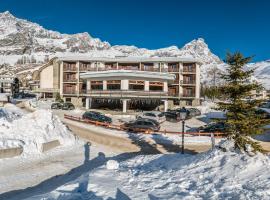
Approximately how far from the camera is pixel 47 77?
281 feet

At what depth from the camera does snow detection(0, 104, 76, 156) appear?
2458 cm

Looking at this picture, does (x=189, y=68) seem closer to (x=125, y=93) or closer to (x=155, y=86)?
(x=155, y=86)

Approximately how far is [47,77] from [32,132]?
61431 mm

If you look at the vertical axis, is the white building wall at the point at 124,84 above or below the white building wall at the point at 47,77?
below

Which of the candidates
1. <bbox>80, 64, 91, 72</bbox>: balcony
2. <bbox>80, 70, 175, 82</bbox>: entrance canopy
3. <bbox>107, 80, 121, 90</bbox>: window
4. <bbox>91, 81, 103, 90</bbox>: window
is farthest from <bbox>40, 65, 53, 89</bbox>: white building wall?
<bbox>107, 80, 121, 90</bbox>: window

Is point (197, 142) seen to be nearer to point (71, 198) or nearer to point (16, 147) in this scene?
point (16, 147)

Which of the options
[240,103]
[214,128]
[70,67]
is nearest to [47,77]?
[70,67]

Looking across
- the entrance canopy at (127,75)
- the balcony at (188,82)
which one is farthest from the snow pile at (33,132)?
the balcony at (188,82)

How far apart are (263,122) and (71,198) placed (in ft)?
43.4

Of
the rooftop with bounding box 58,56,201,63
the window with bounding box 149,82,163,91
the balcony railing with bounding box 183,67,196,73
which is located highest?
the rooftop with bounding box 58,56,201,63

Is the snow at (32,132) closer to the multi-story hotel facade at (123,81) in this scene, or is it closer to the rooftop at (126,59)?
the multi-story hotel facade at (123,81)

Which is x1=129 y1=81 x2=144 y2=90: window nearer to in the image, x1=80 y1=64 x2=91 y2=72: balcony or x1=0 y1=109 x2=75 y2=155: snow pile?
x1=80 y1=64 x2=91 y2=72: balcony

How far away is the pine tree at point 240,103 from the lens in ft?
62.8

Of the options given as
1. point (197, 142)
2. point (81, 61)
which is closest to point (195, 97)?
point (81, 61)
